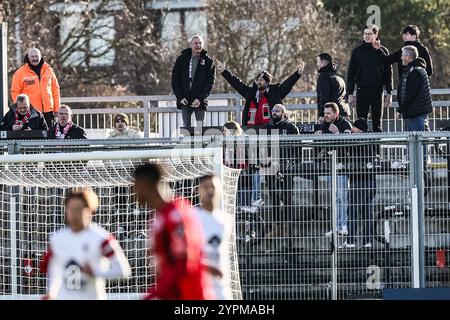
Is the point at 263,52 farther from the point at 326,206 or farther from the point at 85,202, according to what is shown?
the point at 85,202

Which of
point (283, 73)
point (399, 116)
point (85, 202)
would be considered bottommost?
point (85, 202)

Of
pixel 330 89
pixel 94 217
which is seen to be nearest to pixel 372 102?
pixel 330 89

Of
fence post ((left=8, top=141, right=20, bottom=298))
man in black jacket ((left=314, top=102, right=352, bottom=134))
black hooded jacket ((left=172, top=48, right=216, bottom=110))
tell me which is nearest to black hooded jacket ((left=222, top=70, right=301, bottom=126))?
black hooded jacket ((left=172, top=48, right=216, bottom=110))

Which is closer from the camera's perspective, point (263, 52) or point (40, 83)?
point (40, 83)

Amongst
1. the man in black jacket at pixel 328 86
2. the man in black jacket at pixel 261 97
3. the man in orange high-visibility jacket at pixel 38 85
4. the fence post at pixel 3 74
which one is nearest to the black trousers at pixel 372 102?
the man in black jacket at pixel 328 86

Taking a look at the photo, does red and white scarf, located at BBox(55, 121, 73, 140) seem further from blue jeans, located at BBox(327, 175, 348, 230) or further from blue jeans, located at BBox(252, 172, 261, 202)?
blue jeans, located at BBox(327, 175, 348, 230)

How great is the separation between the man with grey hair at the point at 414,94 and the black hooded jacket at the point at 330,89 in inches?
48.5

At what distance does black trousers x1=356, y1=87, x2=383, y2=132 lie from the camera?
22.7m

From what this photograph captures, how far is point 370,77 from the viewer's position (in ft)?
74.4

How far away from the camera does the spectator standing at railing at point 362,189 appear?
61.4ft

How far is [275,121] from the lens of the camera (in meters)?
21.2

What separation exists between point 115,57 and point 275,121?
32.2m

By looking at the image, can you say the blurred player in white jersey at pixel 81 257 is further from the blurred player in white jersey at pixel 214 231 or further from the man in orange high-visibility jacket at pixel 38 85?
the man in orange high-visibility jacket at pixel 38 85
